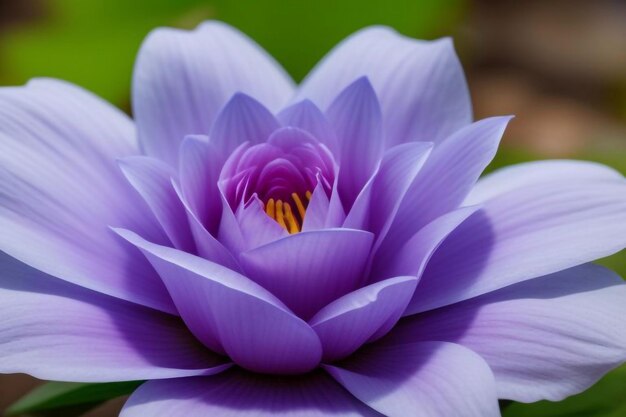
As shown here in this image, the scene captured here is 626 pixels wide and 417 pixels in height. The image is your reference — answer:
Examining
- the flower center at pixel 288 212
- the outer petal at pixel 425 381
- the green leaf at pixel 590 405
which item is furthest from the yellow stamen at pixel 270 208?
the green leaf at pixel 590 405

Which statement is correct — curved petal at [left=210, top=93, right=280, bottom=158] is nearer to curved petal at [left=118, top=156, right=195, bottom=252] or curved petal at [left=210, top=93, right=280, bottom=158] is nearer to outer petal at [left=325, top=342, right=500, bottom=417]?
curved petal at [left=118, top=156, right=195, bottom=252]

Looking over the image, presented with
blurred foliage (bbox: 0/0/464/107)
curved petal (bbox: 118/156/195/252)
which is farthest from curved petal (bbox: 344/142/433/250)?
blurred foliage (bbox: 0/0/464/107)

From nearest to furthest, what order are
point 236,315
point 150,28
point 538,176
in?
point 236,315 < point 538,176 < point 150,28

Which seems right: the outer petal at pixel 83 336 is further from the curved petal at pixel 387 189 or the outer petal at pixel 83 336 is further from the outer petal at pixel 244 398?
the curved petal at pixel 387 189

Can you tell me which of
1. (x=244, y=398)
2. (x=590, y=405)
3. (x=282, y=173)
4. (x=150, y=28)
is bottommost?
(x=590, y=405)

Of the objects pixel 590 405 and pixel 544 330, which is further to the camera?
pixel 590 405

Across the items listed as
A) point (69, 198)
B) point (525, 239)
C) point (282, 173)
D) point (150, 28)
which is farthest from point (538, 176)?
point (150, 28)

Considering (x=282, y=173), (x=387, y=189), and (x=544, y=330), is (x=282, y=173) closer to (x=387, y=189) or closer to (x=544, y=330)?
(x=387, y=189)
